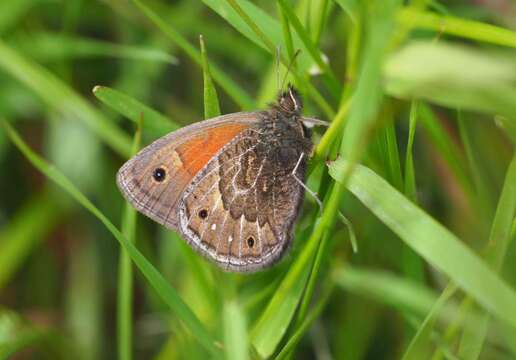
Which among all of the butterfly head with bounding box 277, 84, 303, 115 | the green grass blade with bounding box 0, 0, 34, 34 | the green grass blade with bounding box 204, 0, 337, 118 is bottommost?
the green grass blade with bounding box 0, 0, 34, 34

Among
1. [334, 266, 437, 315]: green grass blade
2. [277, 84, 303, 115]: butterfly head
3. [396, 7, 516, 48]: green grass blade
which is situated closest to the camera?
[334, 266, 437, 315]: green grass blade

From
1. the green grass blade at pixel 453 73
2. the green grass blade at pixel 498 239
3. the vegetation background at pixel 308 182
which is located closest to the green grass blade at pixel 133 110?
the vegetation background at pixel 308 182

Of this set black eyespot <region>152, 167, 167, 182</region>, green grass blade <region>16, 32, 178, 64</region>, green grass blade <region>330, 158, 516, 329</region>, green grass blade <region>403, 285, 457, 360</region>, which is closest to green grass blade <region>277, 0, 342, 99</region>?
green grass blade <region>330, 158, 516, 329</region>

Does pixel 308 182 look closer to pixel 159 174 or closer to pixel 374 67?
pixel 159 174

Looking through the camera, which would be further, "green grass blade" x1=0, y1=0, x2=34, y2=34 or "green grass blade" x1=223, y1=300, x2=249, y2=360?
"green grass blade" x1=0, y1=0, x2=34, y2=34

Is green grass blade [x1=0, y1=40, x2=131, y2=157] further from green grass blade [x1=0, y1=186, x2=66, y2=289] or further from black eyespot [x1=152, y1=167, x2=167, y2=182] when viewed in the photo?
green grass blade [x1=0, y1=186, x2=66, y2=289]

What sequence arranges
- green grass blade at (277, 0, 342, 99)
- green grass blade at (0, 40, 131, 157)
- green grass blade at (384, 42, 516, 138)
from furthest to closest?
green grass blade at (0, 40, 131, 157) < green grass blade at (277, 0, 342, 99) < green grass blade at (384, 42, 516, 138)

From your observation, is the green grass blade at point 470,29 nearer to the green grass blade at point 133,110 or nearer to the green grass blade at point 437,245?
the green grass blade at point 437,245
